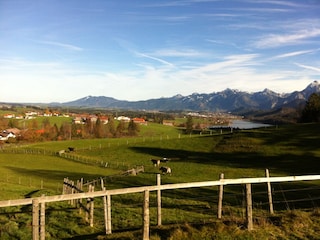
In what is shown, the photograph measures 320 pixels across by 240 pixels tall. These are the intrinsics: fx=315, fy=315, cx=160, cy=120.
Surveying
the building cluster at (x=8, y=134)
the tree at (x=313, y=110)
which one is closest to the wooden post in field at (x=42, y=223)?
the tree at (x=313, y=110)

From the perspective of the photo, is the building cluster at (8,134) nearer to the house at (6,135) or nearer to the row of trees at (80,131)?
the house at (6,135)

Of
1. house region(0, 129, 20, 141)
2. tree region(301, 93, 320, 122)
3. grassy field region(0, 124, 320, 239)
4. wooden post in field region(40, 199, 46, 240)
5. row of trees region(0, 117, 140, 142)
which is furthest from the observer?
row of trees region(0, 117, 140, 142)

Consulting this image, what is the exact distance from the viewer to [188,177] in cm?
4409

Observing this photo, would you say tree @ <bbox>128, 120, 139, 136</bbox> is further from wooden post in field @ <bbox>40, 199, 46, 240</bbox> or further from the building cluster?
wooden post in field @ <bbox>40, 199, 46, 240</bbox>

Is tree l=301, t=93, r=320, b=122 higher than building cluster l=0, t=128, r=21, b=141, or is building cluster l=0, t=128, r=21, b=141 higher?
tree l=301, t=93, r=320, b=122

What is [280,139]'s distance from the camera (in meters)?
68.2

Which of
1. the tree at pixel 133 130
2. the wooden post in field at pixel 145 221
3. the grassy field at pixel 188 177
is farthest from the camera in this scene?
the tree at pixel 133 130

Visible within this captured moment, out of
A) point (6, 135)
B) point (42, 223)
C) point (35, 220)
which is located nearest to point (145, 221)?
point (42, 223)

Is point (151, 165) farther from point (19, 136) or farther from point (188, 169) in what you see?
point (19, 136)

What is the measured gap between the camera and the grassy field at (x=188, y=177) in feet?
39.9

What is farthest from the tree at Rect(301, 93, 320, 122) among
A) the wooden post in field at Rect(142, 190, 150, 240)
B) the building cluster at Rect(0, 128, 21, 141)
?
the building cluster at Rect(0, 128, 21, 141)

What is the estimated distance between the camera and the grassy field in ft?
39.9

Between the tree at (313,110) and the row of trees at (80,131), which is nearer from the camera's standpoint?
the tree at (313,110)

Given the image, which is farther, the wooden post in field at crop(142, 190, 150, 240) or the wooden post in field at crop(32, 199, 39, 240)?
the wooden post in field at crop(142, 190, 150, 240)
